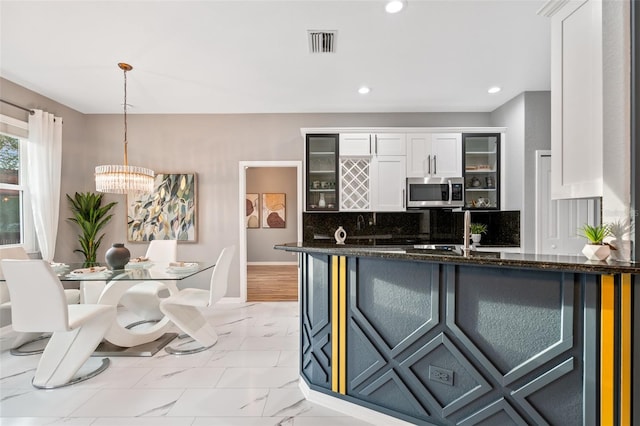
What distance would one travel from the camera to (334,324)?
2256 mm

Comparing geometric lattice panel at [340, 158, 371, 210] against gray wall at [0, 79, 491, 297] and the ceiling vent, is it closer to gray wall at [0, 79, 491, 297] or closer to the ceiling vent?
gray wall at [0, 79, 491, 297]

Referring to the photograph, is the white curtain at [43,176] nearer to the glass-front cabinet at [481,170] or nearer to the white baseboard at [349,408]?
the white baseboard at [349,408]

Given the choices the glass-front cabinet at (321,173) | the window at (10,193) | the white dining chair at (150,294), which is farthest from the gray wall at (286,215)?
the window at (10,193)

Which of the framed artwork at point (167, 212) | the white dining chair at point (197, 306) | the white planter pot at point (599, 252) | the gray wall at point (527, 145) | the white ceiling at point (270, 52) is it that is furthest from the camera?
the framed artwork at point (167, 212)

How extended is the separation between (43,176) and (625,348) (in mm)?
5419

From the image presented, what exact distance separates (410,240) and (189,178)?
11.0ft

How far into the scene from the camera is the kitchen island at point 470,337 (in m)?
1.45

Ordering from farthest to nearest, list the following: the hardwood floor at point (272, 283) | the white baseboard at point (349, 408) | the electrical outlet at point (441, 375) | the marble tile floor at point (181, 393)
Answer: the hardwood floor at point (272, 283) → the marble tile floor at point (181, 393) → the white baseboard at point (349, 408) → the electrical outlet at point (441, 375)

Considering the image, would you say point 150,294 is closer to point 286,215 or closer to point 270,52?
point 270,52

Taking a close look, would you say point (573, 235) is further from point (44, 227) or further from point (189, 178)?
point (44, 227)

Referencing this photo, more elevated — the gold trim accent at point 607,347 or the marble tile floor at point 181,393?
the gold trim accent at point 607,347

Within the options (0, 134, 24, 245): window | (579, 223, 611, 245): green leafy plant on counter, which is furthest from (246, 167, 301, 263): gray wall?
(579, 223, 611, 245): green leafy plant on counter

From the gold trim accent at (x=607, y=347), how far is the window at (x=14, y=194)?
209 inches

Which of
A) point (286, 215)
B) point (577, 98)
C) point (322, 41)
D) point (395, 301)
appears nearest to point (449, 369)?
point (395, 301)
